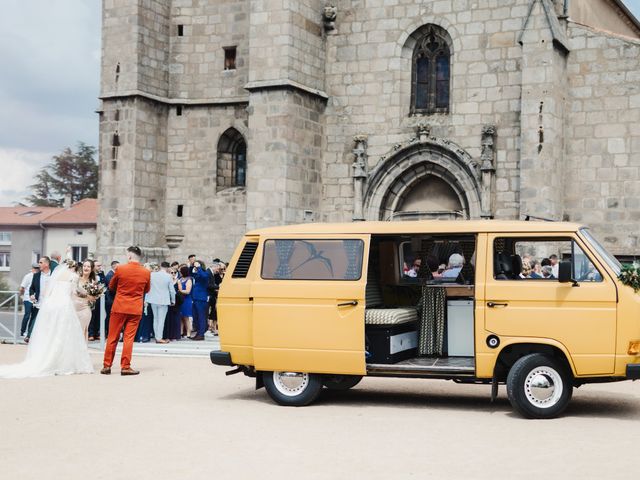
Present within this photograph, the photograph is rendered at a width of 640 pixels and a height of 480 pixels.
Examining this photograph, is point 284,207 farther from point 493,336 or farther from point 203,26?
point 493,336

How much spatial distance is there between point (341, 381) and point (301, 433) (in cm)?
265

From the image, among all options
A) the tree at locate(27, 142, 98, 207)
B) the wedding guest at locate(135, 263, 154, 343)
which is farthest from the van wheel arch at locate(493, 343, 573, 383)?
the tree at locate(27, 142, 98, 207)

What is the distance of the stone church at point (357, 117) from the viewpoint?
22.3m

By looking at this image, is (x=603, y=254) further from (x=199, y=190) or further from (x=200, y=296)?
(x=199, y=190)

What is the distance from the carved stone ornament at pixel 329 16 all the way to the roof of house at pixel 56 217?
111 ft

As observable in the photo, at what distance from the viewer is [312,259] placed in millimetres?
11781

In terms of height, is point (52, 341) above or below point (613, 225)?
below

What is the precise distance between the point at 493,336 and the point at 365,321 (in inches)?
57.7

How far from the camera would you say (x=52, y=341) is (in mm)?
14867

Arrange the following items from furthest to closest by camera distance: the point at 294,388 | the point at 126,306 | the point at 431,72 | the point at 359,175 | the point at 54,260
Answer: the point at 359,175 → the point at 431,72 → the point at 54,260 → the point at 126,306 → the point at 294,388

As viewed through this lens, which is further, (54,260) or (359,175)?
(359,175)

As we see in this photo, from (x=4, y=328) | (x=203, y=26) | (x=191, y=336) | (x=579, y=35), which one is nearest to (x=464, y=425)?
(x=191, y=336)

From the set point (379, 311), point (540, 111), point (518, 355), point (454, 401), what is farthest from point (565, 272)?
point (540, 111)

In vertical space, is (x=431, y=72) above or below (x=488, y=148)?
above
